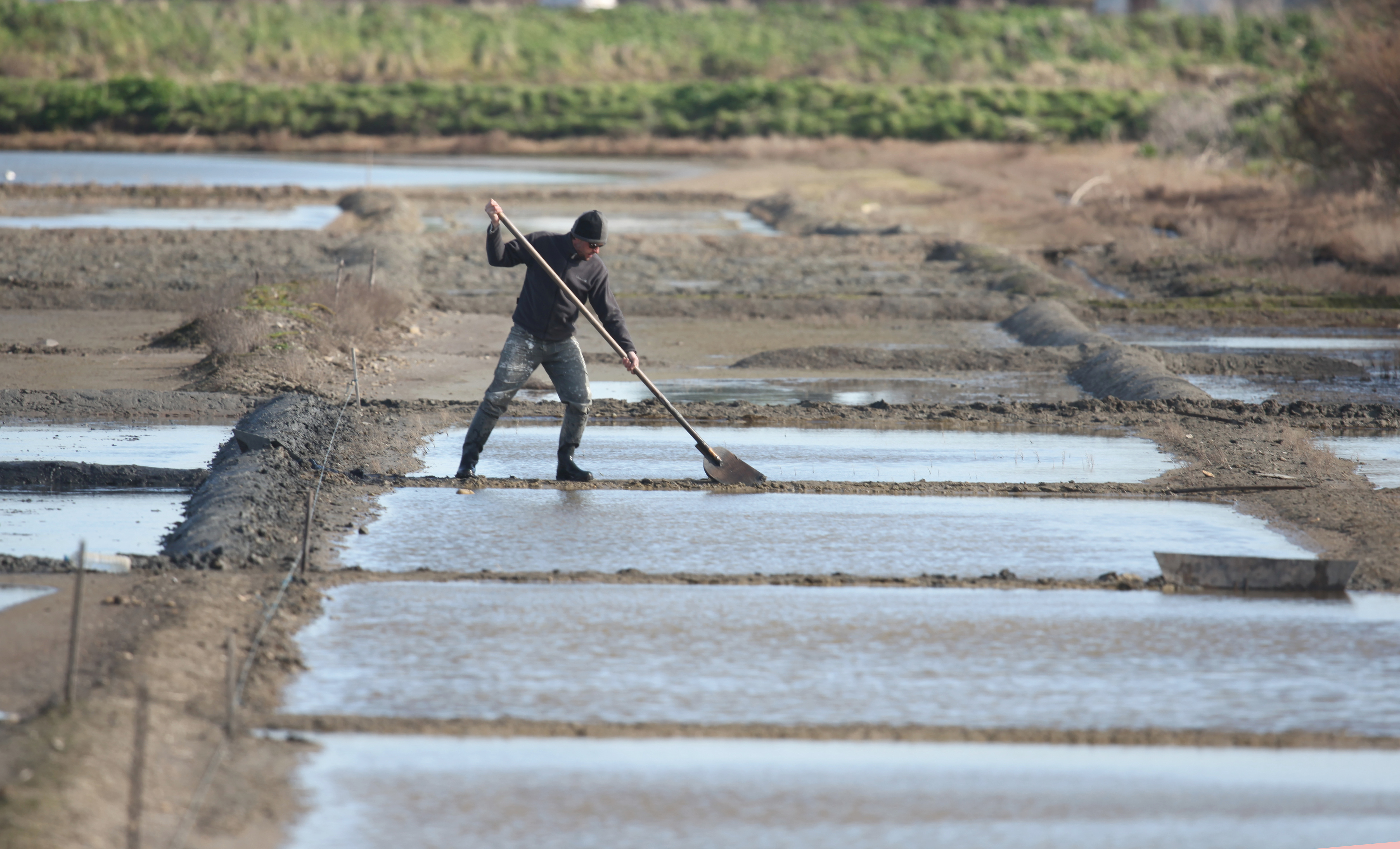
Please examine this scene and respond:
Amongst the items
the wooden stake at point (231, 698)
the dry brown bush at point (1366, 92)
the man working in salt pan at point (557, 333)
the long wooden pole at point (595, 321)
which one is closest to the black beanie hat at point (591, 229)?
the man working in salt pan at point (557, 333)

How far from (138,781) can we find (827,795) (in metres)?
1.99

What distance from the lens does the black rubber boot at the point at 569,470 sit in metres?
9.17

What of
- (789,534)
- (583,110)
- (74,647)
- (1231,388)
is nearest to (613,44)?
(583,110)

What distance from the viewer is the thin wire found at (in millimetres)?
4391

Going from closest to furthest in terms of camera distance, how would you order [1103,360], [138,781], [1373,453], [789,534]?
[138,781] < [789,534] < [1373,453] < [1103,360]

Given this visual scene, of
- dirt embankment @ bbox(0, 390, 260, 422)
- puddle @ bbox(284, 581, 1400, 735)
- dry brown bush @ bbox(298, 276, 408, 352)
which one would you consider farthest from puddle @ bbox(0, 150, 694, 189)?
puddle @ bbox(284, 581, 1400, 735)

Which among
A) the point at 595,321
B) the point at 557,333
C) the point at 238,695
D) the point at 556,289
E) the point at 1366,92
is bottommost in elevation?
the point at 238,695

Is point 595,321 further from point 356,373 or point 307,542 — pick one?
point 356,373

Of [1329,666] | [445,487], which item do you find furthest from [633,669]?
[445,487]

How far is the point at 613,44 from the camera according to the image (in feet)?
218

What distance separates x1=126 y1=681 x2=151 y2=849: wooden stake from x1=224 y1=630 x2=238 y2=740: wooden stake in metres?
0.36

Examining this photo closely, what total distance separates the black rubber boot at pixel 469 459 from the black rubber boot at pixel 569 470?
471 mm

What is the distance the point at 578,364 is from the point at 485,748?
4.34 meters

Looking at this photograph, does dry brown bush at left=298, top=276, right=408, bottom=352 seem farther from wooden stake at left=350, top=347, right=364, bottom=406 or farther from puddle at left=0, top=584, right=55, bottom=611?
puddle at left=0, top=584, right=55, bottom=611
